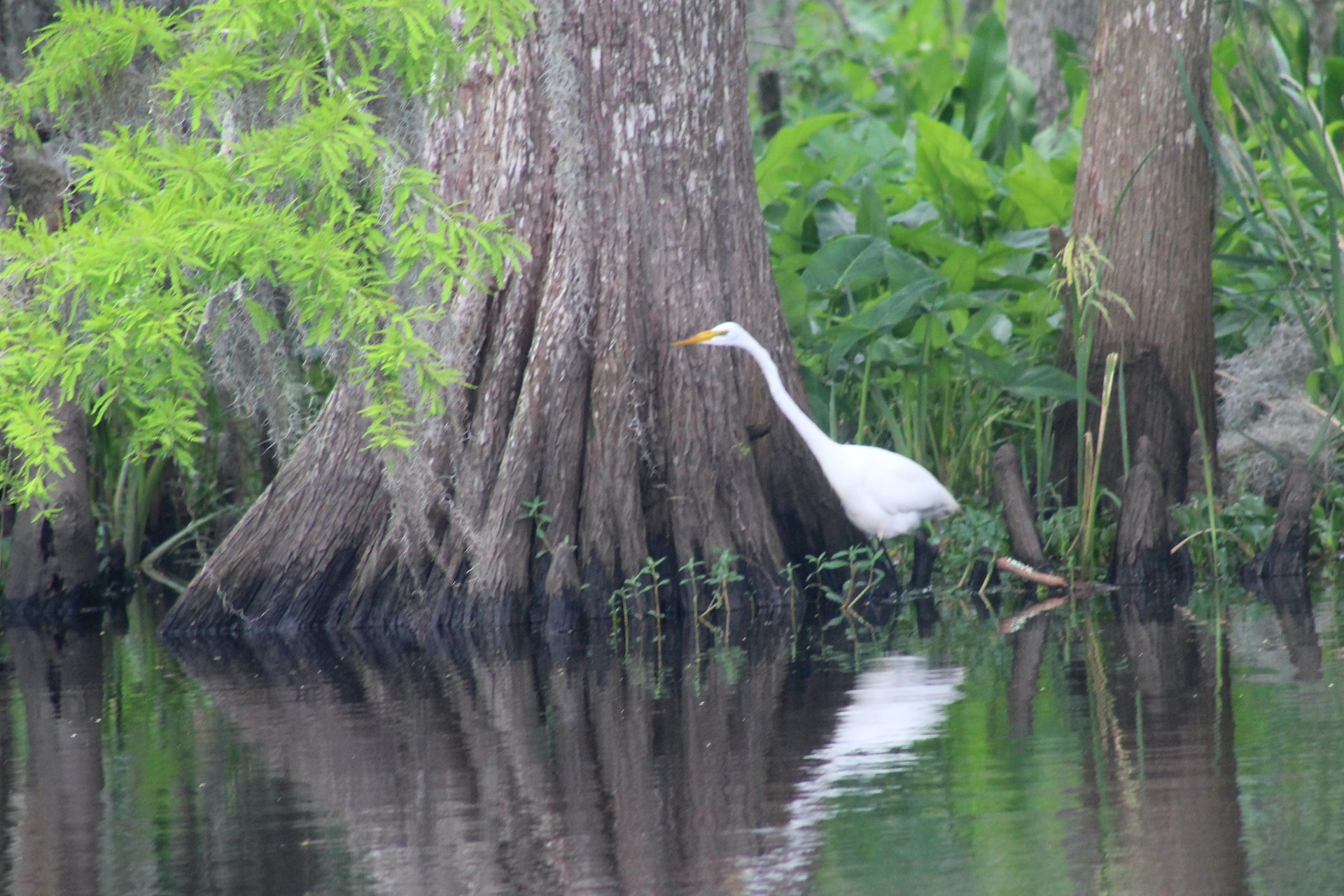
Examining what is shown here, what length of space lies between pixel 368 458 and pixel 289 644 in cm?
93

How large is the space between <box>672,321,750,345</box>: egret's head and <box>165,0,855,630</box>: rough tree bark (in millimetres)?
296

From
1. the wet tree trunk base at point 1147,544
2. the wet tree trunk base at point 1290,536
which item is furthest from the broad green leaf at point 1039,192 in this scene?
the wet tree trunk base at point 1290,536

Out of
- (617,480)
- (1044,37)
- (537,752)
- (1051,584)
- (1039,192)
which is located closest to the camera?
(537,752)

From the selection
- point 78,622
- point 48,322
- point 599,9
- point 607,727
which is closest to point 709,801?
point 607,727

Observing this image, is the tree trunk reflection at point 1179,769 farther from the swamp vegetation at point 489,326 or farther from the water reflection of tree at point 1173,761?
the swamp vegetation at point 489,326

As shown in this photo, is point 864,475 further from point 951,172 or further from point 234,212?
point 951,172

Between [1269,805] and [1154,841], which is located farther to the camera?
[1269,805]

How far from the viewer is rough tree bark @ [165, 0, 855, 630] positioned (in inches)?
311

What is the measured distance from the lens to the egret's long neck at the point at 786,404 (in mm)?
7875

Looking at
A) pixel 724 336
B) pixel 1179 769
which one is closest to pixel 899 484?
pixel 724 336

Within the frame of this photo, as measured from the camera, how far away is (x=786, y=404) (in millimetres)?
7996

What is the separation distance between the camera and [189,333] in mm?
7121

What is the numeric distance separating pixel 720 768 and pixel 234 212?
8.23ft

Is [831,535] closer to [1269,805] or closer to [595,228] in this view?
[595,228]
